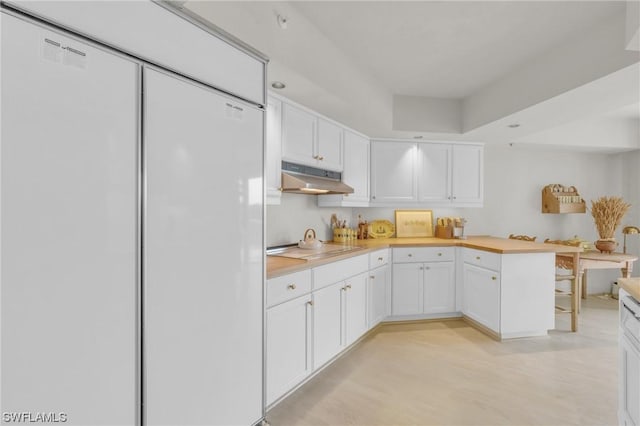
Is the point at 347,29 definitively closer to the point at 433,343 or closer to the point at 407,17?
the point at 407,17

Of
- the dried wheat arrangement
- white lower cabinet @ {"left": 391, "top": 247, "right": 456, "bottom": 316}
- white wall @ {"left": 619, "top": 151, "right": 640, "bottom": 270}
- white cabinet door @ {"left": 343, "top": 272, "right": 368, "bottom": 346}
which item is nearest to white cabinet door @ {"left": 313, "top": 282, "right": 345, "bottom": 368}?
white cabinet door @ {"left": 343, "top": 272, "right": 368, "bottom": 346}

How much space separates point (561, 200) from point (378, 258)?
3248mm

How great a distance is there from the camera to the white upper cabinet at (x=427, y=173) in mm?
3977

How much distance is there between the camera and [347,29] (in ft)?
7.64

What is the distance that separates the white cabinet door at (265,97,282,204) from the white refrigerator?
0.71 metres

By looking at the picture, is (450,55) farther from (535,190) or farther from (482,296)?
(535,190)

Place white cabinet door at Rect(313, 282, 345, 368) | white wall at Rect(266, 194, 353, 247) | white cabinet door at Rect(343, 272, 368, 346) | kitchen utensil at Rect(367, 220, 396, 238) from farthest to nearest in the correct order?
kitchen utensil at Rect(367, 220, 396, 238) < white wall at Rect(266, 194, 353, 247) < white cabinet door at Rect(343, 272, 368, 346) < white cabinet door at Rect(313, 282, 345, 368)

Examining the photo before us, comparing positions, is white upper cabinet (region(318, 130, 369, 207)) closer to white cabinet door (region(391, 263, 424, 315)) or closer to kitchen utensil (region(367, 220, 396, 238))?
kitchen utensil (region(367, 220, 396, 238))

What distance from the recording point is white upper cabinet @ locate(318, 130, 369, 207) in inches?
135

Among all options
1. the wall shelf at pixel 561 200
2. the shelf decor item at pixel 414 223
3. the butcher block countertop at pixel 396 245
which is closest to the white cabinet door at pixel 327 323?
the butcher block countertop at pixel 396 245

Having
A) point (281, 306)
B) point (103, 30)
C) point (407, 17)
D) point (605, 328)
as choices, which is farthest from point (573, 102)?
point (103, 30)

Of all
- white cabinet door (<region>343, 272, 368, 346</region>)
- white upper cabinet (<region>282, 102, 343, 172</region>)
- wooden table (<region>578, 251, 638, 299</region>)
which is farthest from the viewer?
wooden table (<region>578, 251, 638, 299</region>)

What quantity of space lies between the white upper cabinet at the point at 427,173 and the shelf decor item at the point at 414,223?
0.39 m

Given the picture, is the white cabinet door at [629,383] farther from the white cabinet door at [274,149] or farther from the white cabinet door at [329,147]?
the white cabinet door at [329,147]
